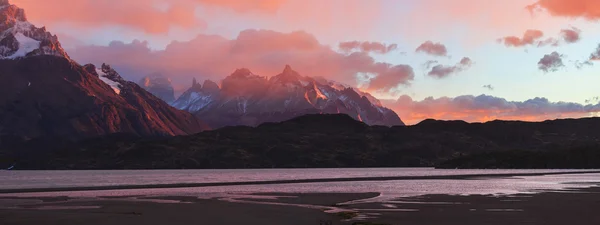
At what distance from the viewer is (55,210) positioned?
73312 millimetres


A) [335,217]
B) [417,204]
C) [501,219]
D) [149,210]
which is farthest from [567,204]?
[149,210]

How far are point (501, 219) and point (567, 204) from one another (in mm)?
23956

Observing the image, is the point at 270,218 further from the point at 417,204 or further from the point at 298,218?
Result: the point at 417,204

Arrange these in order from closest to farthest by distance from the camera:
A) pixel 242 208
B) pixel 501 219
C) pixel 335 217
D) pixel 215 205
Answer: pixel 501 219
pixel 335 217
pixel 242 208
pixel 215 205

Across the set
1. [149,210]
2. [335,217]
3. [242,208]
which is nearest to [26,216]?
[149,210]

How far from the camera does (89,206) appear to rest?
265 ft

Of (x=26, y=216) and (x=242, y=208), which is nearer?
(x=26, y=216)

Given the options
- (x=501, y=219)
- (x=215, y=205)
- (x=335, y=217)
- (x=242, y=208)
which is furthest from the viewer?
(x=215, y=205)

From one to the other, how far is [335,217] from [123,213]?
22.6 m

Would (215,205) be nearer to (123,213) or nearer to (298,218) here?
(123,213)

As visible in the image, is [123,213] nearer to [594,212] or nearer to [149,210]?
[149,210]

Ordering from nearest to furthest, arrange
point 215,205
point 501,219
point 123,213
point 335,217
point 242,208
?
1. point 501,219
2. point 335,217
3. point 123,213
4. point 242,208
5. point 215,205

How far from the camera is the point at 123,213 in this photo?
227ft

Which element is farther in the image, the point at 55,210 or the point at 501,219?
the point at 55,210
